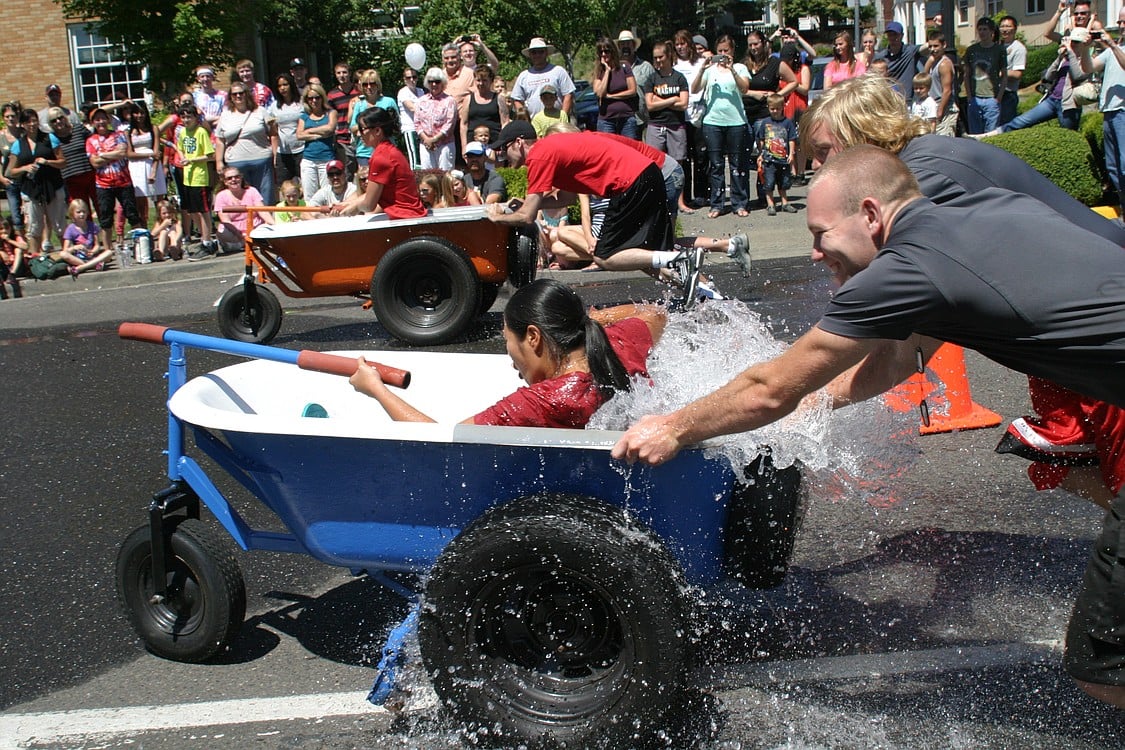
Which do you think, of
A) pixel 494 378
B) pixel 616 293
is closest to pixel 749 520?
pixel 494 378

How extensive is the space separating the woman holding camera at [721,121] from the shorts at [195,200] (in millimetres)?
5585

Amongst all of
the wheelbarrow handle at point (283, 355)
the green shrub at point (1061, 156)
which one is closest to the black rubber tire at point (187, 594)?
the wheelbarrow handle at point (283, 355)

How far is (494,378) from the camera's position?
13.5 feet

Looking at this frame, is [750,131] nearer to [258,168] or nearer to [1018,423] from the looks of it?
[258,168]

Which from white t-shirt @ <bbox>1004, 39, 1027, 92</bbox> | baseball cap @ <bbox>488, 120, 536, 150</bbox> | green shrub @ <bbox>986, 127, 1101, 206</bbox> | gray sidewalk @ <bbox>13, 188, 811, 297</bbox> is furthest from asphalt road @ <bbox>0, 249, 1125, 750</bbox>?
white t-shirt @ <bbox>1004, 39, 1027, 92</bbox>

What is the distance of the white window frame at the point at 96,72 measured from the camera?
25234 mm

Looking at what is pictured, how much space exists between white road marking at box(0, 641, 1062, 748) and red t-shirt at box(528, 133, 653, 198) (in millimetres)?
4712

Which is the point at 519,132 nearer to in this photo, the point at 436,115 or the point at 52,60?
the point at 436,115

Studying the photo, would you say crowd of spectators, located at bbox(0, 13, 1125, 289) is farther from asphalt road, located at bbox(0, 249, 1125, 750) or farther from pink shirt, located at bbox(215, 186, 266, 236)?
asphalt road, located at bbox(0, 249, 1125, 750)

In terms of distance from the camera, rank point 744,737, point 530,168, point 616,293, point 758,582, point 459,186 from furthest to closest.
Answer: point 459,186
point 616,293
point 530,168
point 758,582
point 744,737

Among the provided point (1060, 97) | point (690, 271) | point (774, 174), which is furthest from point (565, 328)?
point (1060, 97)

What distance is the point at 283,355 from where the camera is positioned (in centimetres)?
362

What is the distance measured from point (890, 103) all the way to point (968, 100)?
992 centimetres

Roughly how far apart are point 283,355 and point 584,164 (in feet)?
14.6
